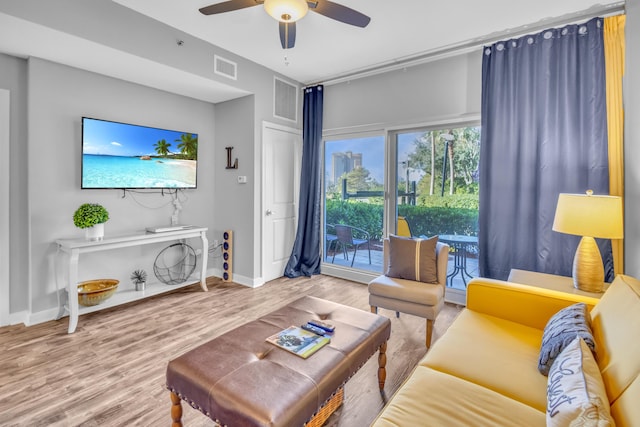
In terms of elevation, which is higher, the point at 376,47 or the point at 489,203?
the point at 376,47

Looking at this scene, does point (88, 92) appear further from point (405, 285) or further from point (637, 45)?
point (637, 45)

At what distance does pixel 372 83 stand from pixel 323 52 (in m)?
0.80

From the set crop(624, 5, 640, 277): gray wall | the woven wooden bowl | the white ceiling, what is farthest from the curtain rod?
the woven wooden bowl

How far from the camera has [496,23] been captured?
2.78 m

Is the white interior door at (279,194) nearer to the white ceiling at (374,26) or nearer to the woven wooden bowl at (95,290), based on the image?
the white ceiling at (374,26)

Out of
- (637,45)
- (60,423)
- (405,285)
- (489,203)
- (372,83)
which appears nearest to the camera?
(60,423)

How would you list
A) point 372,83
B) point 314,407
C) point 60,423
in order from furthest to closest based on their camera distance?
1. point 372,83
2. point 60,423
3. point 314,407

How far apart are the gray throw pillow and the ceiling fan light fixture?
2134 mm

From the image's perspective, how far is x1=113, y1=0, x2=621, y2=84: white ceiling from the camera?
253 centimetres

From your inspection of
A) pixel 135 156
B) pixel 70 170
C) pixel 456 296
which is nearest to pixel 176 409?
pixel 70 170

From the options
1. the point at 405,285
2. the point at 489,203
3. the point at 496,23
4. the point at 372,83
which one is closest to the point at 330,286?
the point at 405,285

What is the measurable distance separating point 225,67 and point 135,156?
4.46ft

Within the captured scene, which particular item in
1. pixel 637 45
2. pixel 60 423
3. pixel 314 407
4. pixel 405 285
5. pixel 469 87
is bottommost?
pixel 60 423

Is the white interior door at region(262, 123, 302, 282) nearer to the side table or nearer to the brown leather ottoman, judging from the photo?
the brown leather ottoman
